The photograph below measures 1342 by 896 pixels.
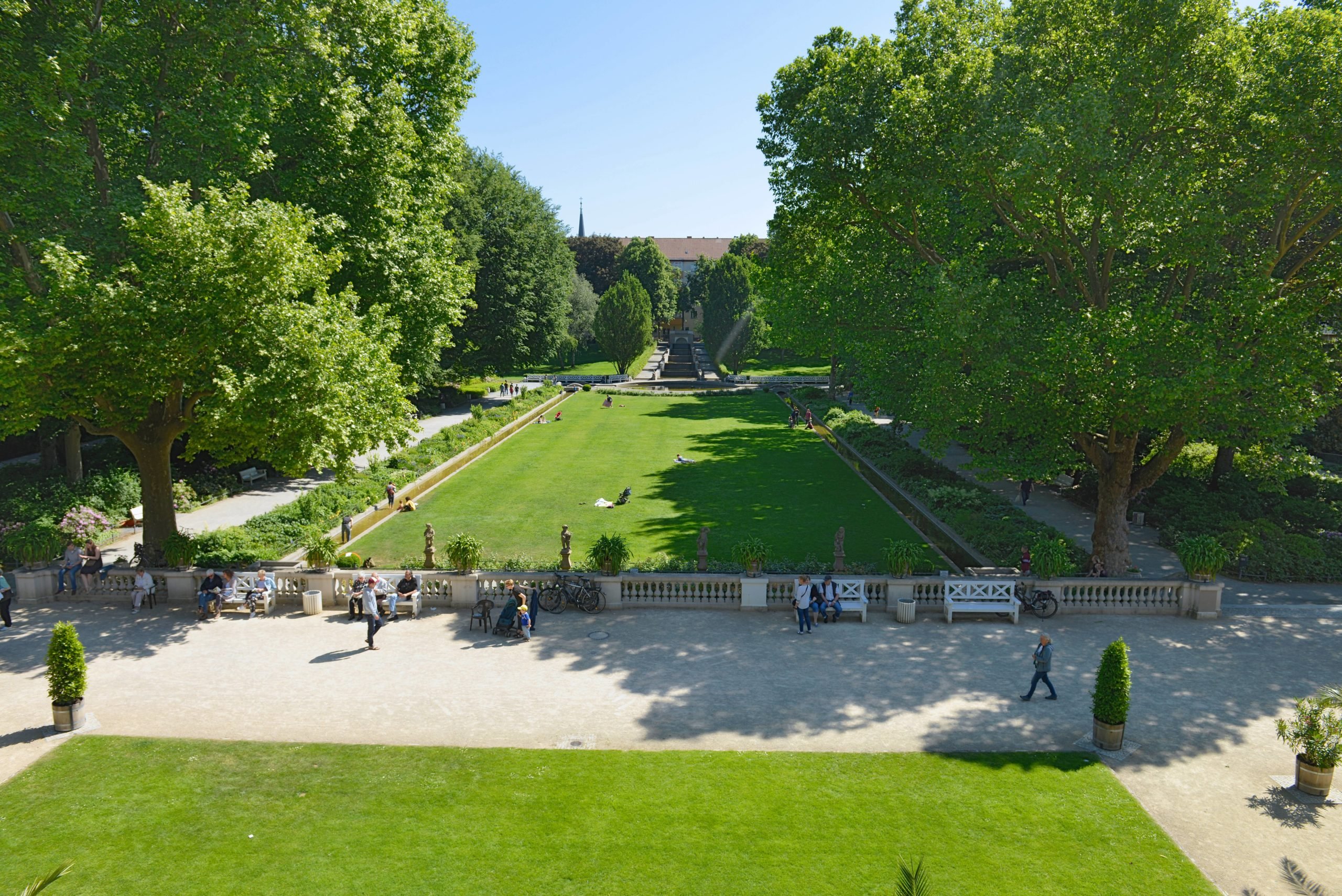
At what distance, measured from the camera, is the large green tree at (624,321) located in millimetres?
86875

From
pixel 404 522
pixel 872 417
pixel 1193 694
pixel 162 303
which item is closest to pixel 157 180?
pixel 162 303

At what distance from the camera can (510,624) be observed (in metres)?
19.5

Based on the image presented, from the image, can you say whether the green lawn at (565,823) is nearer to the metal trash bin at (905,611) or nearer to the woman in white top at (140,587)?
the metal trash bin at (905,611)

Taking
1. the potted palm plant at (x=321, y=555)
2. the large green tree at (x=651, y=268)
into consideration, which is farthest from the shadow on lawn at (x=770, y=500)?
the large green tree at (x=651, y=268)

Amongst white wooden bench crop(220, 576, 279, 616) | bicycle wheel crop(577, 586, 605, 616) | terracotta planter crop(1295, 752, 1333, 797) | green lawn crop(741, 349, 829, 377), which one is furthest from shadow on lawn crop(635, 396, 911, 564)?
green lawn crop(741, 349, 829, 377)

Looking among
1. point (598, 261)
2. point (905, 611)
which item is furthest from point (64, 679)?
point (598, 261)

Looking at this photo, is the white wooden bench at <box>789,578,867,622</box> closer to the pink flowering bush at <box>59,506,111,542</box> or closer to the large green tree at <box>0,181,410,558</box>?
the large green tree at <box>0,181,410,558</box>

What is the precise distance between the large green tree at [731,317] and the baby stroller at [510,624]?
76.3 m

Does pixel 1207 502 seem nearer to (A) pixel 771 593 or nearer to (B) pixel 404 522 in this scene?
(A) pixel 771 593

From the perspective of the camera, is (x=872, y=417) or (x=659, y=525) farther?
(x=872, y=417)

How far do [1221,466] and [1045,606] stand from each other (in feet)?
58.1

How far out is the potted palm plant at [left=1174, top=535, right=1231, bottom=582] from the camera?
21.1m

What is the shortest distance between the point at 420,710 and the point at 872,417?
50.0m

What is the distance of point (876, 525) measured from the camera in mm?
30344
